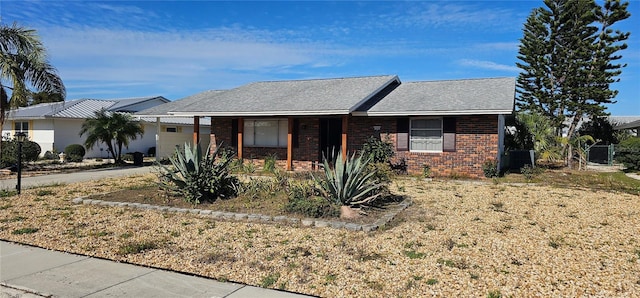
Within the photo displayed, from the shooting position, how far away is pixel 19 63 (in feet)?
51.1

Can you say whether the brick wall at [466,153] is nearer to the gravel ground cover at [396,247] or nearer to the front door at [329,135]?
the front door at [329,135]

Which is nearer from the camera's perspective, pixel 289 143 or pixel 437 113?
pixel 437 113

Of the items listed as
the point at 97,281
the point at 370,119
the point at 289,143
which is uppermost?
the point at 370,119

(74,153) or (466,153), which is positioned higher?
(466,153)

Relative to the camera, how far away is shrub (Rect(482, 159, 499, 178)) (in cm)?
1447

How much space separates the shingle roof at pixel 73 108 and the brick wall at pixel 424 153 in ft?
42.1

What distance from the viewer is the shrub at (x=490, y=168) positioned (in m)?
14.5

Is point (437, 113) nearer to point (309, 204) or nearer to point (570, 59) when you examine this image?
point (309, 204)

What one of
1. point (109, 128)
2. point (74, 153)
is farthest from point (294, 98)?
point (74, 153)

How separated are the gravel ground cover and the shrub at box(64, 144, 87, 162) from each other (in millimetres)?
13937

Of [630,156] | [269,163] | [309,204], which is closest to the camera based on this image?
[309,204]

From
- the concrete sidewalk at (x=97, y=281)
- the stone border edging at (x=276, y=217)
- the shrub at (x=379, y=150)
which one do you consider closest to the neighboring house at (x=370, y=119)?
the shrub at (x=379, y=150)

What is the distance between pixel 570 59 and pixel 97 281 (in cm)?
2867

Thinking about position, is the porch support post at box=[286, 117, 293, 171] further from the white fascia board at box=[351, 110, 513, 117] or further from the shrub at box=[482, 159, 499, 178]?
the shrub at box=[482, 159, 499, 178]
